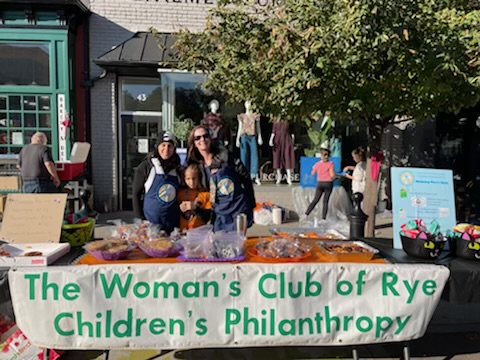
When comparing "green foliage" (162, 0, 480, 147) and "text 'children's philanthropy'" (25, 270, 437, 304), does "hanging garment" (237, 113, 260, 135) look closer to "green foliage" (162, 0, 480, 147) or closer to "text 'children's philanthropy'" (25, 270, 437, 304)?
"green foliage" (162, 0, 480, 147)

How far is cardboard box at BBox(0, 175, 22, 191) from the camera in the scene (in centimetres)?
780

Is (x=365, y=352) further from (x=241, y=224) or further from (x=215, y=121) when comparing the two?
(x=215, y=121)

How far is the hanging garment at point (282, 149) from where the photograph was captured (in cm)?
970

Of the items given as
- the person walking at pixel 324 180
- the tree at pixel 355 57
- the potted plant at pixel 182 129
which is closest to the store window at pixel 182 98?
the potted plant at pixel 182 129

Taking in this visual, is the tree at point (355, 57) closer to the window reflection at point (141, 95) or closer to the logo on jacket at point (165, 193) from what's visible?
the logo on jacket at point (165, 193)

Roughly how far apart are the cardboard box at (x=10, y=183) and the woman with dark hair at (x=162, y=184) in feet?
18.5

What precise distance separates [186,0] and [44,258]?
8.53m

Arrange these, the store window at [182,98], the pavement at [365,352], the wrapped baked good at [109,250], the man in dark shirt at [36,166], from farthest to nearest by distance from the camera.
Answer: the store window at [182,98] → the man in dark shirt at [36,166] → the pavement at [365,352] → the wrapped baked good at [109,250]

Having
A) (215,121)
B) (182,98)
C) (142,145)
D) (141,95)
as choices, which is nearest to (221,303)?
(215,121)

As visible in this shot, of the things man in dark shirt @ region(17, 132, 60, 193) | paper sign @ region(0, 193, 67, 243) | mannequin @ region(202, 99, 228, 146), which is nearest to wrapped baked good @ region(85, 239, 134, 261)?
paper sign @ region(0, 193, 67, 243)

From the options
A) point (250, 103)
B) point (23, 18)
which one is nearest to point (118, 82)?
point (23, 18)

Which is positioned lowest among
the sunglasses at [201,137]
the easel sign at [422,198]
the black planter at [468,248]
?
the black planter at [468,248]

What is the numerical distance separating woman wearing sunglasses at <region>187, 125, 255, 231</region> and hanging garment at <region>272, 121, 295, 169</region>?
6.36m

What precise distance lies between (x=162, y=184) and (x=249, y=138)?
6.22 meters
